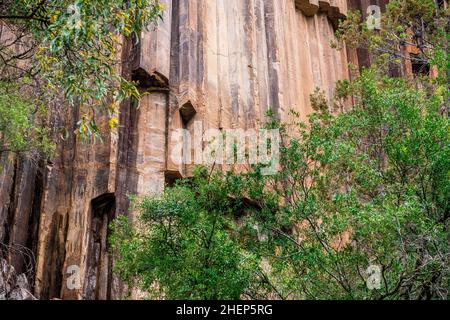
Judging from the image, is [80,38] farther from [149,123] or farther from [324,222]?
[149,123]

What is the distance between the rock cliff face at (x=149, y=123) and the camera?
1591cm

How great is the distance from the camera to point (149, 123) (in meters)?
17.6

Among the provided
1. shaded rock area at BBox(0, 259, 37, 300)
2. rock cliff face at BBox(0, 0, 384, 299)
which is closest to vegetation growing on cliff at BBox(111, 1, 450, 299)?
shaded rock area at BBox(0, 259, 37, 300)

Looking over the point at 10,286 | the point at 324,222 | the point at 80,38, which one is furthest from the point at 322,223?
the point at 10,286

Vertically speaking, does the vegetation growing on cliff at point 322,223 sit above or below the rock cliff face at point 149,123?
below

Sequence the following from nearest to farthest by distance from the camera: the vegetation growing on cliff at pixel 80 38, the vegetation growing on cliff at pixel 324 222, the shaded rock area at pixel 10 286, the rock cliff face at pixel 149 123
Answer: the vegetation growing on cliff at pixel 324 222
the vegetation growing on cliff at pixel 80 38
the shaded rock area at pixel 10 286
the rock cliff face at pixel 149 123

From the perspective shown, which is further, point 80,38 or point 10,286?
point 10,286

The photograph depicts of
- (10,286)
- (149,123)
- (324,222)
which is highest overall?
(149,123)

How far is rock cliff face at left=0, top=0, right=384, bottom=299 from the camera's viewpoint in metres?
15.9

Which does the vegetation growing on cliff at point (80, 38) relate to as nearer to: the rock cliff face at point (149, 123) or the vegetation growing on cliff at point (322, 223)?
the vegetation growing on cliff at point (322, 223)

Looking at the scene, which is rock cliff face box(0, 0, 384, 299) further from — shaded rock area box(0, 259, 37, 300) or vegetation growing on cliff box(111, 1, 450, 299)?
vegetation growing on cliff box(111, 1, 450, 299)

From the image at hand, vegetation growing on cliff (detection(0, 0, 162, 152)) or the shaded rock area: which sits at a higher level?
vegetation growing on cliff (detection(0, 0, 162, 152))

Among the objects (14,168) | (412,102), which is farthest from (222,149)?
(14,168)

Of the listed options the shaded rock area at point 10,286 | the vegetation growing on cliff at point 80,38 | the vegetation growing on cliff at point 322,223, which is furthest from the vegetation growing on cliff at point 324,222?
the vegetation growing on cliff at point 80,38
